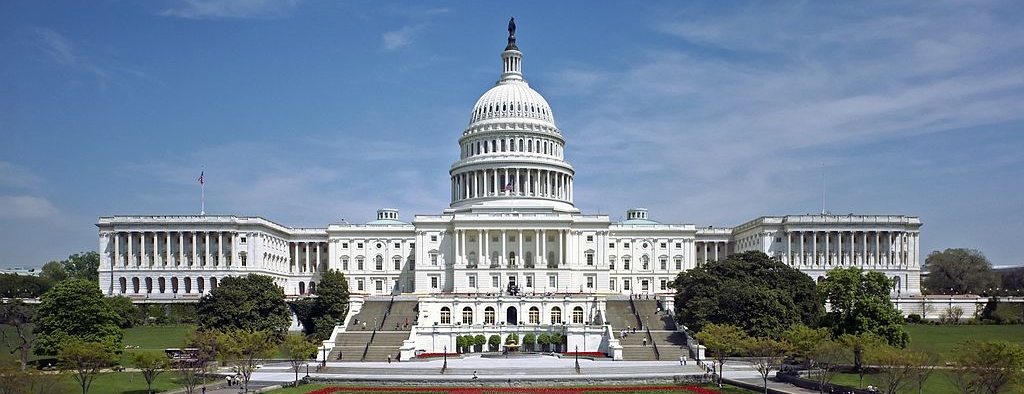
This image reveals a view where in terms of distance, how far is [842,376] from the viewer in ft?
207

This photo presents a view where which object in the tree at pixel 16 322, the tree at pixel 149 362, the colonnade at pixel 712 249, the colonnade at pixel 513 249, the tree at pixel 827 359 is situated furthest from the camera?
the colonnade at pixel 712 249

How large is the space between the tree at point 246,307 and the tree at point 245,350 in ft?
43.7

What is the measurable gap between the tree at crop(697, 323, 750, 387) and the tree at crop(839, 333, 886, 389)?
724 centimetres

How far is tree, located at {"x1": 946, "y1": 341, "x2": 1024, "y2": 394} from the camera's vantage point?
4466 cm

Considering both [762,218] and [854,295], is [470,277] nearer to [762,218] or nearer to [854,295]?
[762,218]

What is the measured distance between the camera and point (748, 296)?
7838 cm

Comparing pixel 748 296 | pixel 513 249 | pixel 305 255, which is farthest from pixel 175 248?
pixel 748 296

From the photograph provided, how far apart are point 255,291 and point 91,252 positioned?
10417 cm

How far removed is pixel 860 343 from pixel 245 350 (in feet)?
124

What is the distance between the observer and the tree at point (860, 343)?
5987 cm

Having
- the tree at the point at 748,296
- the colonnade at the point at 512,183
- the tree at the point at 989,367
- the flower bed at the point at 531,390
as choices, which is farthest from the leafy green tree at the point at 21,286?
the tree at the point at 989,367

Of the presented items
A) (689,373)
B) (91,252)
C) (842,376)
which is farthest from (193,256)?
(842,376)

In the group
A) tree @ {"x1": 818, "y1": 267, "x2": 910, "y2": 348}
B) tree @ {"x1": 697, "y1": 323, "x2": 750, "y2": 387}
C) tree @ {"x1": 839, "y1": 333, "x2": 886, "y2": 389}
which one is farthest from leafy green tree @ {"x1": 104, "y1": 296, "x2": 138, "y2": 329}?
tree @ {"x1": 839, "y1": 333, "x2": 886, "y2": 389}

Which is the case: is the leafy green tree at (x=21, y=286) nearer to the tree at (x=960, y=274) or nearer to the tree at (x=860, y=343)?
the tree at (x=860, y=343)
